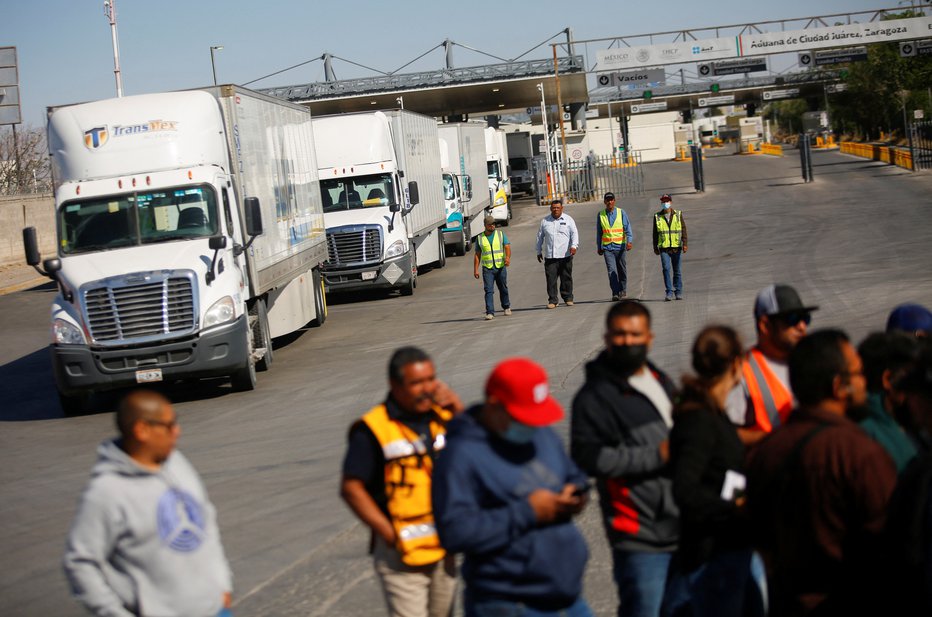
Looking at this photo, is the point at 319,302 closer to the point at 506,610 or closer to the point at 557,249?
the point at 557,249

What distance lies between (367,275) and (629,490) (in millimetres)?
21774

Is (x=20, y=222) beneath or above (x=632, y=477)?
above

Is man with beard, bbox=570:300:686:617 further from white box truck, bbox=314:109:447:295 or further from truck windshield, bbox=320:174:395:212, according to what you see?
truck windshield, bbox=320:174:395:212

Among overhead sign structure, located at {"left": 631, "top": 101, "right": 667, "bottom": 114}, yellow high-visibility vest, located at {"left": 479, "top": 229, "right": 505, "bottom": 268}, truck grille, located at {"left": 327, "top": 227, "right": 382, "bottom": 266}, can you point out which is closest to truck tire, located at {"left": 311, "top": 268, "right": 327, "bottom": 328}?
truck grille, located at {"left": 327, "top": 227, "right": 382, "bottom": 266}

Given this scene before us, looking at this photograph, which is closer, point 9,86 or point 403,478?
point 403,478

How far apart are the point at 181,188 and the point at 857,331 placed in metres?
9.25

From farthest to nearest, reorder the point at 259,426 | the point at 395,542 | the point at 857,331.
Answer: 1. the point at 857,331
2. the point at 259,426
3. the point at 395,542

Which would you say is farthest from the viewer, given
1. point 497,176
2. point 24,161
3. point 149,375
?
point 24,161

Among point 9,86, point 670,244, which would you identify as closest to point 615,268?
point 670,244

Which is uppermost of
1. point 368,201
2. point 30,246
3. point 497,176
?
point 497,176

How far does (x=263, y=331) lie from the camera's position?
17.8 meters

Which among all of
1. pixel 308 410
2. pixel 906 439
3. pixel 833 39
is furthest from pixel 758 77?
pixel 906 439

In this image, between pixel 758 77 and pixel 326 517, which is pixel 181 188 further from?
pixel 758 77

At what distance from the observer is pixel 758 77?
4990 inches
